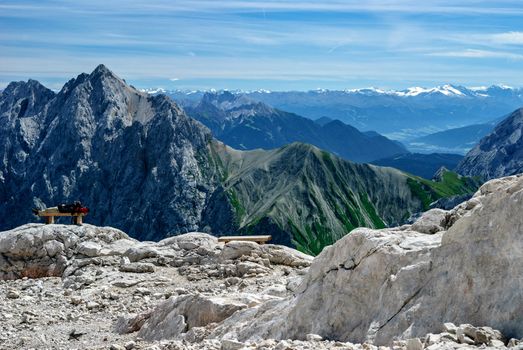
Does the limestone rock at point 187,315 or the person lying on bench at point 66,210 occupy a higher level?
the person lying on bench at point 66,210

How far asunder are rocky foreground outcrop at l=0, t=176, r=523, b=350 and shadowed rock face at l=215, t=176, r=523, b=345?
3 cm

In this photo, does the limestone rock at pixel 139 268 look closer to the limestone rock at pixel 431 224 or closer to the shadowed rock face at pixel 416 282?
the shadowed rock face at pixel 416 282

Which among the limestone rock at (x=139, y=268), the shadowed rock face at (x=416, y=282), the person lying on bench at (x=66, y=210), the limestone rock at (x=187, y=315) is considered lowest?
the limestone rock at (x=139, y=268)

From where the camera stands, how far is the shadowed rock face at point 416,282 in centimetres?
1481

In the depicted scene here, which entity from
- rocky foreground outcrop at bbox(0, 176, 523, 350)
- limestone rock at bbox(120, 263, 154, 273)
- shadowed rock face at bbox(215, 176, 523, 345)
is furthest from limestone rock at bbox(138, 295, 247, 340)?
limestone rock at bbox(120, 263, 154, 273)

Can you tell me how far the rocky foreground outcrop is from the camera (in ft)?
49.1

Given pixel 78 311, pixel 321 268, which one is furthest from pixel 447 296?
pixel 78 311

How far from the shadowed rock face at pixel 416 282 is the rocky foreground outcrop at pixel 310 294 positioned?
32 millimetres

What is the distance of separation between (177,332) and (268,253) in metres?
13.8

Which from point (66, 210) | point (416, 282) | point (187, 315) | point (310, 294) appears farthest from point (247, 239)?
point (416, 282)

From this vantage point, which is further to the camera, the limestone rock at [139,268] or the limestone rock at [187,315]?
the limestone rock at [139,268]

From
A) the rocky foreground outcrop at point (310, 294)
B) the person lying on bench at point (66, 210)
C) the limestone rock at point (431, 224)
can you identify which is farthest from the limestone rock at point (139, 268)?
the limestone rock at point (431, 224)

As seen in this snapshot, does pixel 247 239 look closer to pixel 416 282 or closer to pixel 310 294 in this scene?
pixel 310 294

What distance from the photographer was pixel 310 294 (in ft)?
64.2
